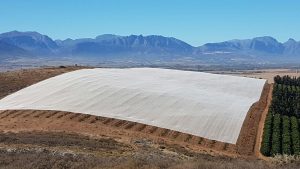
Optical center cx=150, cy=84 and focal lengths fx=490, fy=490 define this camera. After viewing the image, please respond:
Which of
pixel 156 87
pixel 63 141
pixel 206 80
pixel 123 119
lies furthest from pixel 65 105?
pixel 206 80

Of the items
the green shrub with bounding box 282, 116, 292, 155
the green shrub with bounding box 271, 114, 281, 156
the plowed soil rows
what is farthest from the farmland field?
the green shrub with bounding box 282, 116, 292, 155

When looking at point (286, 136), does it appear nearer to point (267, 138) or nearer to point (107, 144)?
point (267, 138)

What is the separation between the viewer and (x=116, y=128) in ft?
132

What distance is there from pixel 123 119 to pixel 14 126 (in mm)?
9185

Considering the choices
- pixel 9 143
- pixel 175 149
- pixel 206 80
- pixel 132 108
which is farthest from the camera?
pixel 206 80

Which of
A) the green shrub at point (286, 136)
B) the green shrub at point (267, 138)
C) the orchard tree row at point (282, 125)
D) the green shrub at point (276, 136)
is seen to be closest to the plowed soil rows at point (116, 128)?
the green shrub at point (267, 138)

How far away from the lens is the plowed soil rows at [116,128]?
122 feet

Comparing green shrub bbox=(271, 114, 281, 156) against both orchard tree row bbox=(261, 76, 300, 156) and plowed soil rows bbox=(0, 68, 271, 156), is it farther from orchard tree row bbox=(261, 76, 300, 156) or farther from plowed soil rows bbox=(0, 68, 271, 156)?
plowed soil rows bbox=(0, 68, 271, 156)

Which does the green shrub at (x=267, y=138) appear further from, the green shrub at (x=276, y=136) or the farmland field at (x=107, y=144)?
the farmland field at (x=107, y=144)

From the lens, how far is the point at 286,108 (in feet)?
160

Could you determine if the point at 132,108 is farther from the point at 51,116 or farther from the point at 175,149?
the point at 175,149

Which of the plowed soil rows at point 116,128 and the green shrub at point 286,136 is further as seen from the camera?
the plowed soil rows at point 116,128

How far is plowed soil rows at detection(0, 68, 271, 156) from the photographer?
3709 centimetres

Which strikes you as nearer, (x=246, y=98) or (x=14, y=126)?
(x=14, y=126)
